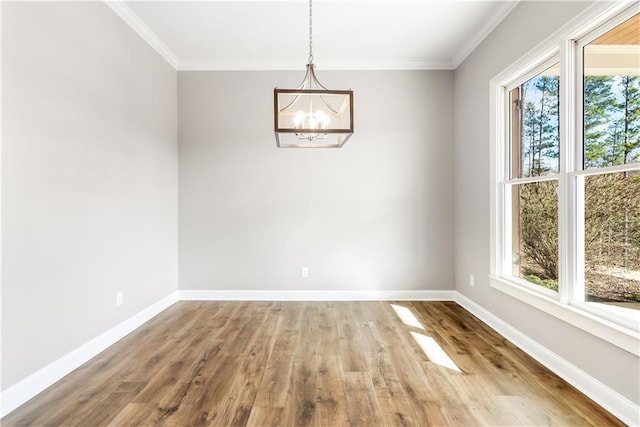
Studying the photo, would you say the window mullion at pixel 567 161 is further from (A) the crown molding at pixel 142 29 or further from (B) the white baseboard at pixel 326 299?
(A) the crown molding at pixel 142 29

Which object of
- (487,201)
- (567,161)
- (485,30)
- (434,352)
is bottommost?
(434,352)

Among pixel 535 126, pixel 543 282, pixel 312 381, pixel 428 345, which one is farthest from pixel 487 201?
pixel 312 381

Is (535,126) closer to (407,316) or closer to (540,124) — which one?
(540,124)

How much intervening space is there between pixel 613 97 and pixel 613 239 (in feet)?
2.91

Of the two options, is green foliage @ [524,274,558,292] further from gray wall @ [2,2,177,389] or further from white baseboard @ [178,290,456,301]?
gray wall @ [2,2,177,389]

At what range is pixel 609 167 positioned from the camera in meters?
1.96

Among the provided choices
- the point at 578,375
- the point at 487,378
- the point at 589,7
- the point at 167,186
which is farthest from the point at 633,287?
the point at 167,186

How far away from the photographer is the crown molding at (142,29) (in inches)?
113

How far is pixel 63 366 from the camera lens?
2.29 meters

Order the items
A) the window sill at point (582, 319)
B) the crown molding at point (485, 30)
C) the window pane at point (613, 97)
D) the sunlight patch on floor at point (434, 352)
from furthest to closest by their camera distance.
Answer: the crown molding at point (485, 30), the sunlight patch on floor at point (434, 352), the window pane at point (613, 97), the window sill at point (582, 319)

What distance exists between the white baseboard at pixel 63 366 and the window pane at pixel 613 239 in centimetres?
371

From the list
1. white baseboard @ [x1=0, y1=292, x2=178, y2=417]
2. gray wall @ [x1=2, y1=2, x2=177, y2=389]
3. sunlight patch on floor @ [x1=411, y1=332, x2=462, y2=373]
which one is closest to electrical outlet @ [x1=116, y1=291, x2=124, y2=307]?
gray wall @ [x1=2, y1=2, x2=177, y2=389]

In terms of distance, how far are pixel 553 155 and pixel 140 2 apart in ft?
12.4

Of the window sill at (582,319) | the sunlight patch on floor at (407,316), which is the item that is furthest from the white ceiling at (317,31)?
the sunlight patch on floor at (407,316)
